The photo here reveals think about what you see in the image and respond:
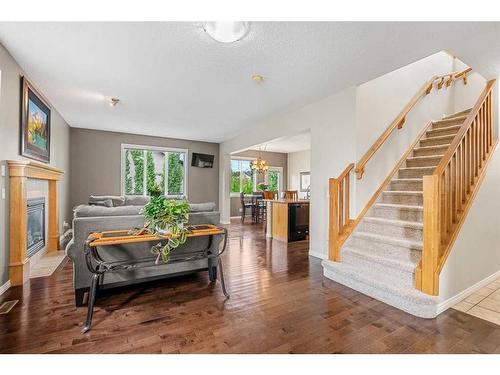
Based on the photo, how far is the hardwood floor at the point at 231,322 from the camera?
172 centimetres

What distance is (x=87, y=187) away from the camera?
635 centimetres

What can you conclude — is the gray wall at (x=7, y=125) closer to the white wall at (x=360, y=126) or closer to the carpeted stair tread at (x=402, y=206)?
the white wall at (x=360, y=126)

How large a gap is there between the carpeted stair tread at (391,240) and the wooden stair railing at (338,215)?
0.56ft

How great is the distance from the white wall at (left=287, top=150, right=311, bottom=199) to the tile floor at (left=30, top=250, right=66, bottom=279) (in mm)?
7641

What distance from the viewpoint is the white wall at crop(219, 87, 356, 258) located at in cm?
358

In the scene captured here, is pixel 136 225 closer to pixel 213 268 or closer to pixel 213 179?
pixel 213 268

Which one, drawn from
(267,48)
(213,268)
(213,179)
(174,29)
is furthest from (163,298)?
(213,179)

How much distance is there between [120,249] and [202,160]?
18.0 ft

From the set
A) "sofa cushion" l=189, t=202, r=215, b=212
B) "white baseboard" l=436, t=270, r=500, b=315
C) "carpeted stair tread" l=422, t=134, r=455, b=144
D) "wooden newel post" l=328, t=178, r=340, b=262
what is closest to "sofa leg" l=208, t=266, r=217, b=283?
"sofa cushion" l=189, t=202, r=215, b=212

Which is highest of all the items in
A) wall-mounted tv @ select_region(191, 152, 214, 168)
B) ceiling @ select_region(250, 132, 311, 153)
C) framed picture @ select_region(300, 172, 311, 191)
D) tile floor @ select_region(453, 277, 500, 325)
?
ceiling @ select_region(250, 132, 311, 153)

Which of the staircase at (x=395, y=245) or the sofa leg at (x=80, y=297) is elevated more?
the staircase at (x=395, y=245)

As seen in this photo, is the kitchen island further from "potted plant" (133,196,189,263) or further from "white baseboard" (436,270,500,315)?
"potted plant" (133,196,189,263)

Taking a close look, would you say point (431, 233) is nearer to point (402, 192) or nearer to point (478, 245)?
point (478, 245)

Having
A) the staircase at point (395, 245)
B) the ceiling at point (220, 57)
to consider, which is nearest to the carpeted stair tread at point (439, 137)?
the staircase at point (395, 245)
